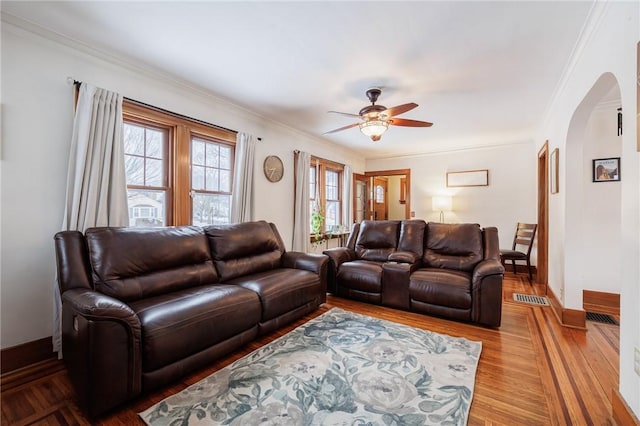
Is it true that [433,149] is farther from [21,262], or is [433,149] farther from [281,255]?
[21,262]

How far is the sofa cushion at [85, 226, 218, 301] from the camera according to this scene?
81.6 inches

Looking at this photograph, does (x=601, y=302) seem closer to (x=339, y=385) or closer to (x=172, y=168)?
(x=339, y=385)

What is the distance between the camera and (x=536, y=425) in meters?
1.49

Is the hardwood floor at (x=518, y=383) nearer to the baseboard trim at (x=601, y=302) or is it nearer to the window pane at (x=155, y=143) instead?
the baseboard trim at (x=601, y=302)

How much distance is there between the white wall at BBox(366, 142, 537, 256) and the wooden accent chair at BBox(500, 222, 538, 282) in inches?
12.7

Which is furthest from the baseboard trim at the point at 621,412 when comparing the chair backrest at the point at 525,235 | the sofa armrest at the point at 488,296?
the chair backrest at the point at 525,235

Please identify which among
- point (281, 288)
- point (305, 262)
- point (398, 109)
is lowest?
point (281, 288)

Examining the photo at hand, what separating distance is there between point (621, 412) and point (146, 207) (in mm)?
3829

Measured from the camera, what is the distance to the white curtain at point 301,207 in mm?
4617

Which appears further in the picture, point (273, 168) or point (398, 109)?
point (273, 168)

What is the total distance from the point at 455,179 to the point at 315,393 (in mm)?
5411

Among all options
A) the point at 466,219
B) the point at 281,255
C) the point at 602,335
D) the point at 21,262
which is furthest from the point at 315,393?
the point at 466,219

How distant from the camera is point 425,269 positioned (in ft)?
11.1

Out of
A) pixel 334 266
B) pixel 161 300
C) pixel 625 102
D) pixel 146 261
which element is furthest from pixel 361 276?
pixel 625 102
